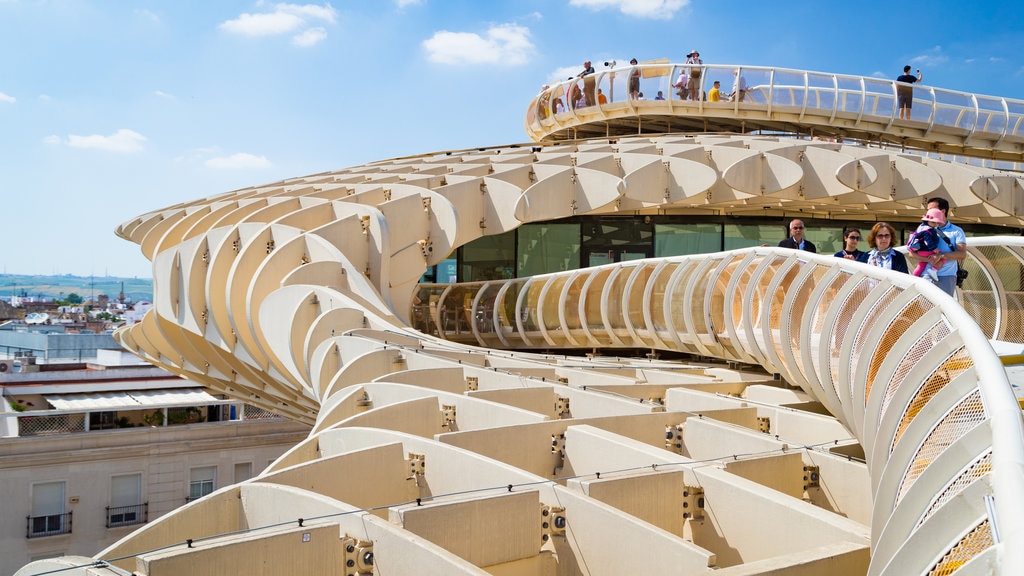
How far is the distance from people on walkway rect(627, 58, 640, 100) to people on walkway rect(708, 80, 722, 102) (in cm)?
253

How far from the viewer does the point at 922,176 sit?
26109 millimetres

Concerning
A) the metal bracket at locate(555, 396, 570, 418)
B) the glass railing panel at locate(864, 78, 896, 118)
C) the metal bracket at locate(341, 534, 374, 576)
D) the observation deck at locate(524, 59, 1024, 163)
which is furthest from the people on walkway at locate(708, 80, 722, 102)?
the metal bracket at locate(341, 534, 374, 576)

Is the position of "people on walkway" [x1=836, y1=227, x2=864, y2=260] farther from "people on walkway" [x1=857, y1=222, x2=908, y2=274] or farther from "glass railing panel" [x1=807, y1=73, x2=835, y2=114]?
"glass railing panel" [x1=807, y1=73, x2=835, y2=114]

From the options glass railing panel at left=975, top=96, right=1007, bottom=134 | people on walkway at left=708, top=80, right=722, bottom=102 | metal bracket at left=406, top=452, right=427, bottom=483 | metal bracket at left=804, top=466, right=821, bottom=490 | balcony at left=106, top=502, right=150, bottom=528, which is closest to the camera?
metal bracket at left=406, top=452, right=427, bottom=483

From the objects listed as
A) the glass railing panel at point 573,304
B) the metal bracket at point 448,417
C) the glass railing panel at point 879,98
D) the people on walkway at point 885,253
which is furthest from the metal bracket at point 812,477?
the glass railing panel at point 879,98

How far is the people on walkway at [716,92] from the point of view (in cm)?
3083

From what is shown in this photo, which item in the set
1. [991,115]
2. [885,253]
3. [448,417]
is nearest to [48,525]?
[448,417]

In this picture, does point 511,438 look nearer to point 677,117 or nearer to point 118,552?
point 118,552

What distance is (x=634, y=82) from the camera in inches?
1248

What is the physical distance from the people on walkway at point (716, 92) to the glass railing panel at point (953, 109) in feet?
21.6

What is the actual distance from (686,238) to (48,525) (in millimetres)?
21365

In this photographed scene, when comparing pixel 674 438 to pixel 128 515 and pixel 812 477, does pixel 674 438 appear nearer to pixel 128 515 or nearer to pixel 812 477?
pixel 812 477

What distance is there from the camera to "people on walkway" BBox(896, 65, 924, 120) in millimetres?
30013

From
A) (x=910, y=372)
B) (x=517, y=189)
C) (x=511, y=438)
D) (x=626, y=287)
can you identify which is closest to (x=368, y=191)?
(x=517, y=189)
